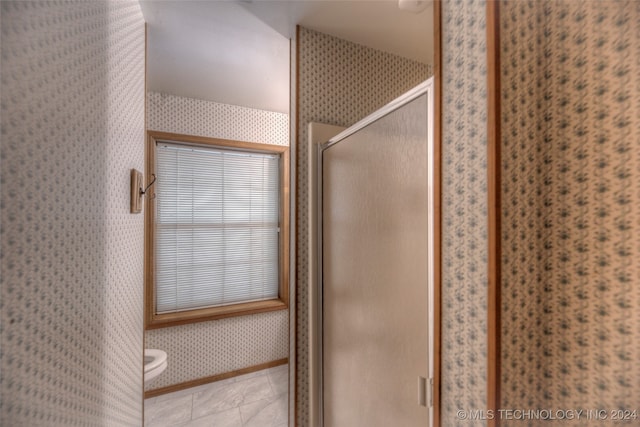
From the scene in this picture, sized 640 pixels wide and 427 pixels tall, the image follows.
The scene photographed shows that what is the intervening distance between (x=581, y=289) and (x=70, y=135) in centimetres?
99

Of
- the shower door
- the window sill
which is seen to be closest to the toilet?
the window sill

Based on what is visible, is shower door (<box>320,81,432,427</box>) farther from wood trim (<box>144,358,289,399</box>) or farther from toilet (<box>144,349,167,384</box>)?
wood trim (<box>144,358,289,399</box>)

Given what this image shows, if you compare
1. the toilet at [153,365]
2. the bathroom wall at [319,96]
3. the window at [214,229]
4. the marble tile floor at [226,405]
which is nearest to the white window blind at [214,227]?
the window at [214,229]

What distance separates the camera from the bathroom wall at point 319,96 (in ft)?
4.54

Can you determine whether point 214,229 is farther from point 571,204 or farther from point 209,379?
point 571,204

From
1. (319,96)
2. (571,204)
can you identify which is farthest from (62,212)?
(319,96)

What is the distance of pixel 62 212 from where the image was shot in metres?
0.56

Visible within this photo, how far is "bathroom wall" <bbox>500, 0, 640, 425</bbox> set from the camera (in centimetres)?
36

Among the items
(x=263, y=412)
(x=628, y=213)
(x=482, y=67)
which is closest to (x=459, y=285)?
(x=628, y=213)

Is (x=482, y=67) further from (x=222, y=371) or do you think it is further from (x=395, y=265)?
(x=222, y=371)

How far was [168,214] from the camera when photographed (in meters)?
2.35

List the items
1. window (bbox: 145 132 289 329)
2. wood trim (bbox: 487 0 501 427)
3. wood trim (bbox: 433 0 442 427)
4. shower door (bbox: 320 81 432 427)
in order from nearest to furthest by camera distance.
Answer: wood trim (bbox: 487 0 501 427) < wood trim (bbox: 433 0 442 427) < shower door (bbox: 320 81 432 427) < window (bbox: 145 132 289 329)

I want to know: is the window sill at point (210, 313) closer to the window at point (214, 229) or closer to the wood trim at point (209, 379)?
the window at point (214, 229)

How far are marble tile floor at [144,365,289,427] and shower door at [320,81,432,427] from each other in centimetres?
96
